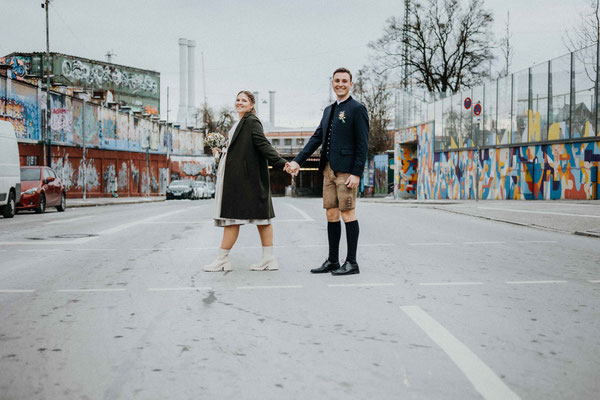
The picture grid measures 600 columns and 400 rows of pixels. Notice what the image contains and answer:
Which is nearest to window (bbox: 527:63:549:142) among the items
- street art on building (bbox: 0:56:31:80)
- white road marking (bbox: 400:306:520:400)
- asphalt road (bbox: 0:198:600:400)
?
asphalt road (bbox: 0:198:600:400)

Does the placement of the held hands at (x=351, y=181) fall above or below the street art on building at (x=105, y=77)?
below

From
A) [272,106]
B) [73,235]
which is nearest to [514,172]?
[73,235]

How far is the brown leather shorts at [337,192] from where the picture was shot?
600 centimetres

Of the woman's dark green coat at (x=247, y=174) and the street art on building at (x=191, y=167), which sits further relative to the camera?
the street art on building at (x=191, y=167)

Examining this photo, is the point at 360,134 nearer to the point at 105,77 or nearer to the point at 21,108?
the point at 21,108

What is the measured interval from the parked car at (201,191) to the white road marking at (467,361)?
39.7 m

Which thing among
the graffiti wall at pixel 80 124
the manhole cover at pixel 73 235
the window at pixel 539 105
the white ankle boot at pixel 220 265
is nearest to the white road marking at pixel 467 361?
the white ankle boot at pixel 220 265

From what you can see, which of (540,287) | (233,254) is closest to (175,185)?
(233,254)

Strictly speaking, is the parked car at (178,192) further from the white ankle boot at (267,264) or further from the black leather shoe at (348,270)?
the black leather shoe at (348,270)

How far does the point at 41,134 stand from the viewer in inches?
1318

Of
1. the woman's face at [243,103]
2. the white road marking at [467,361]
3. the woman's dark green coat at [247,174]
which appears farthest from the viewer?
the woman's face at [243,103]

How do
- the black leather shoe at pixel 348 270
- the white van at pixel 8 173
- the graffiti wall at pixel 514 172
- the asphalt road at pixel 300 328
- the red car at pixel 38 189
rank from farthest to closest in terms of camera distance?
the graffiti wall at pixel 514 172 < the red car at pixel 38 189 < the white van at pixel 8 173 < the black leather shoe at pixel 348 270 < the asphalt road at pixel 300 328

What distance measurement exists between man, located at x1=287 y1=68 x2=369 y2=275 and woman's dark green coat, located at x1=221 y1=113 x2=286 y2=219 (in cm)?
31

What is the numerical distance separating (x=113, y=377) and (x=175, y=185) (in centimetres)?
3889
